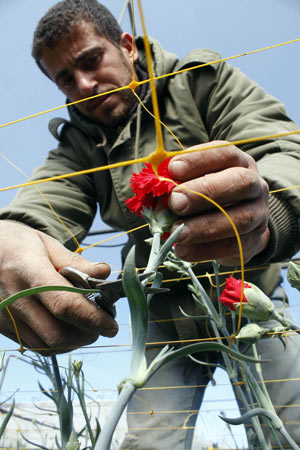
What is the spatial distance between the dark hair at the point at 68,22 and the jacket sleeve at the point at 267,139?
378 mm

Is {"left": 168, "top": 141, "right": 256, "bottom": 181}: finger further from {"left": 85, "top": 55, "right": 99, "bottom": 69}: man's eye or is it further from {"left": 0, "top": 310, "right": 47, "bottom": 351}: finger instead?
{"left": 85, "top": 55, "right": 99, "bottom": 69}: man's eye

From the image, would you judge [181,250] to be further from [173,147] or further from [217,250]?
[173,147]

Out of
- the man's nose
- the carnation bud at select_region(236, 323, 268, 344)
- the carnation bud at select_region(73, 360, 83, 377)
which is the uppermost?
the man's nose

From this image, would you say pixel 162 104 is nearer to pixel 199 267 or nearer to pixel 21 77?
pixel 199 267

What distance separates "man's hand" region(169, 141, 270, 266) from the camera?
1.12ft

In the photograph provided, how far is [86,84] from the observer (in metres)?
0.94

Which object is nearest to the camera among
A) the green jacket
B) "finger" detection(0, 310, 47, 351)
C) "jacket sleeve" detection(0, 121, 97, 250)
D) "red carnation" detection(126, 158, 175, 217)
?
"red carnation" detection(126, 158, 175, 217)

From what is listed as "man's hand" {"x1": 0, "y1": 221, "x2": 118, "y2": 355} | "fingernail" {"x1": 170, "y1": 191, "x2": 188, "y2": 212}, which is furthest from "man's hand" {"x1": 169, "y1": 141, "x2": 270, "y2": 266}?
"man's hand" {"x1": 0, "y1": 221, "x2": 118, "y2": 355}

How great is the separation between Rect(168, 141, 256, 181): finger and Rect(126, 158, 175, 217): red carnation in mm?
11

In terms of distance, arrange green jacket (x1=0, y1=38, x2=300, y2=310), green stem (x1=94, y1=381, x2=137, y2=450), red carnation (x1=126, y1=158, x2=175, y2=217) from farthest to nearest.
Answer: green jacket (x1=0, y1=38, x2=300, y2=310) < red carnation (x1=126, y1=158, x2=175, y2=217) < green stem (x1=94, y1=381, x2=137, y2=450)

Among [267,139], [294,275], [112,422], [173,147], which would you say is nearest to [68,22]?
[173,147]

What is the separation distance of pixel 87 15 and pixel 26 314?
2.88 ft

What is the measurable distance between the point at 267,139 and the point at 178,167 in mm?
317

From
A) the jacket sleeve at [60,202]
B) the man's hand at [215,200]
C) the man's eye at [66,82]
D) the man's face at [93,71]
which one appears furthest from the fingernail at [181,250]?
the man's eye at [66,82]
